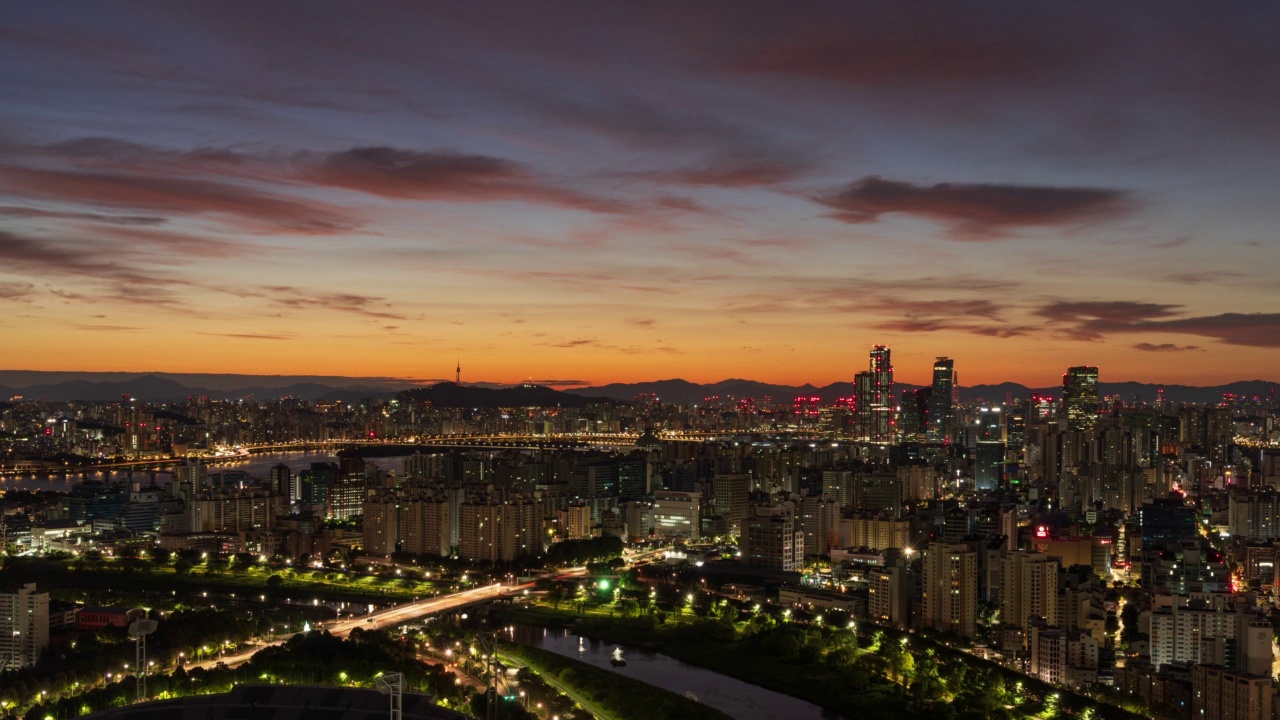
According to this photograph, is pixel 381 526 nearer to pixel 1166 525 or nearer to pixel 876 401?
pixel 1166 525

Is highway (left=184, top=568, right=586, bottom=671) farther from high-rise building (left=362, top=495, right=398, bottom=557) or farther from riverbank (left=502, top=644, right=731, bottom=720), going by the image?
high-rise building (left=362, top=495, right=398, bottom=557)

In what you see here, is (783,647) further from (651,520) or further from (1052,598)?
(651,520)

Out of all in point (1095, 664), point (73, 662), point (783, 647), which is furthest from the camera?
point (783, 647)

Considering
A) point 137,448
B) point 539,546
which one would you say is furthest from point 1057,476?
point 137,448

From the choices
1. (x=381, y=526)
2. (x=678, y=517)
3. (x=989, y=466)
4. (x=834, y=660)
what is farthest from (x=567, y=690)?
(x=989, y=466)

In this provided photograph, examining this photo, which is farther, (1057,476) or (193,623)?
(1057,476)

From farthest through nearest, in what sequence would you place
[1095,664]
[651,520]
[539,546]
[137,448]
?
[137,448]
[651,520]
[539,546]
[1095,664]
